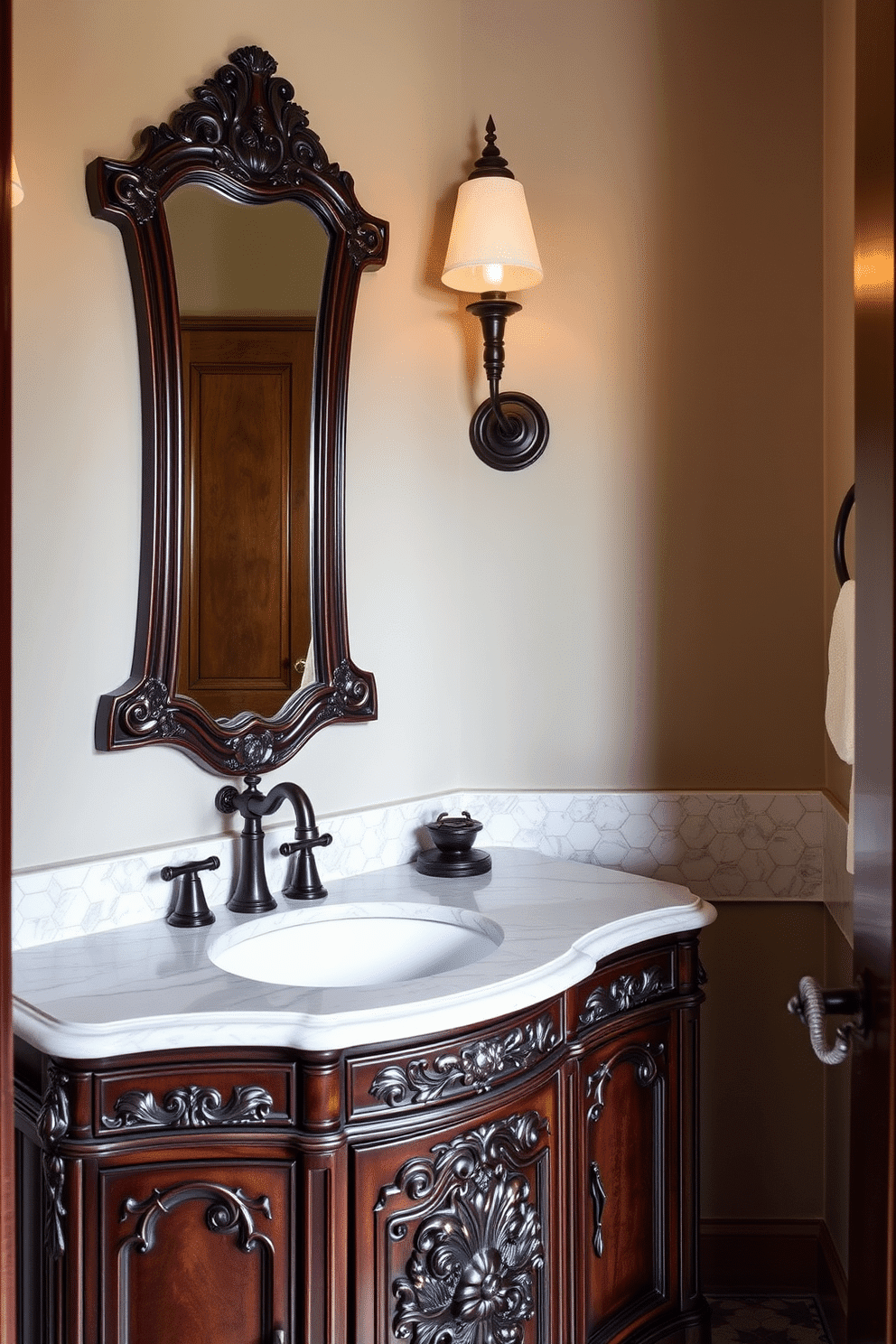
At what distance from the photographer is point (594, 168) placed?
2260mm

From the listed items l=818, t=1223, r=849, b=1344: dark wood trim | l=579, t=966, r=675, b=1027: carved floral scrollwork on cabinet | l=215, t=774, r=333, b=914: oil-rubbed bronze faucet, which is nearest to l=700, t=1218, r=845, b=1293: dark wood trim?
l=818, t=1223, r=849, b=1344: dark wood trim

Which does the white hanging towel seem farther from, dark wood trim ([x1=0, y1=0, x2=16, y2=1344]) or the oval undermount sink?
dark wood trim ([x1=0, y1=0, x2=16, y2=1344])

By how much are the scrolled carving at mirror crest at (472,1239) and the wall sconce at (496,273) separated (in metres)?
1.28

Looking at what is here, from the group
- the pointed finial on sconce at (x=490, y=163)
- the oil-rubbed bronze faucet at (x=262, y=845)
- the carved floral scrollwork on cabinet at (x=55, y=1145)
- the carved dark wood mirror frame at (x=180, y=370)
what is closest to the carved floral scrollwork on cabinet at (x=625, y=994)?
the oil-rubbed bronze faucet at (x=262, y=845)

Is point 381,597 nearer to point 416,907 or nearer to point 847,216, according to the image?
point 416,907

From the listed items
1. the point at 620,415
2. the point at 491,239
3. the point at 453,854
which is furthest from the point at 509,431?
the point at 453,854

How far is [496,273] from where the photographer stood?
209cm

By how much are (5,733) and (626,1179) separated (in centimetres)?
141

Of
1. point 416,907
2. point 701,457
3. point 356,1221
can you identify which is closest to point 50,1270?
point 356,1221

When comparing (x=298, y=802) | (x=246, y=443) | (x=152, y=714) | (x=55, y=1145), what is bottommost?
(x=55, y=1145)

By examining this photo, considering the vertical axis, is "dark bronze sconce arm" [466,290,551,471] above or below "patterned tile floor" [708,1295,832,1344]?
above

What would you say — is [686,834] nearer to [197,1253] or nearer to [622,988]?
[622,988]

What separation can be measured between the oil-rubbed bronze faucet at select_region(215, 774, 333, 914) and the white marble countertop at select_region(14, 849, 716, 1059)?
26 mm

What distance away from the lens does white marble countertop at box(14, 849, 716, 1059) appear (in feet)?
4.33
